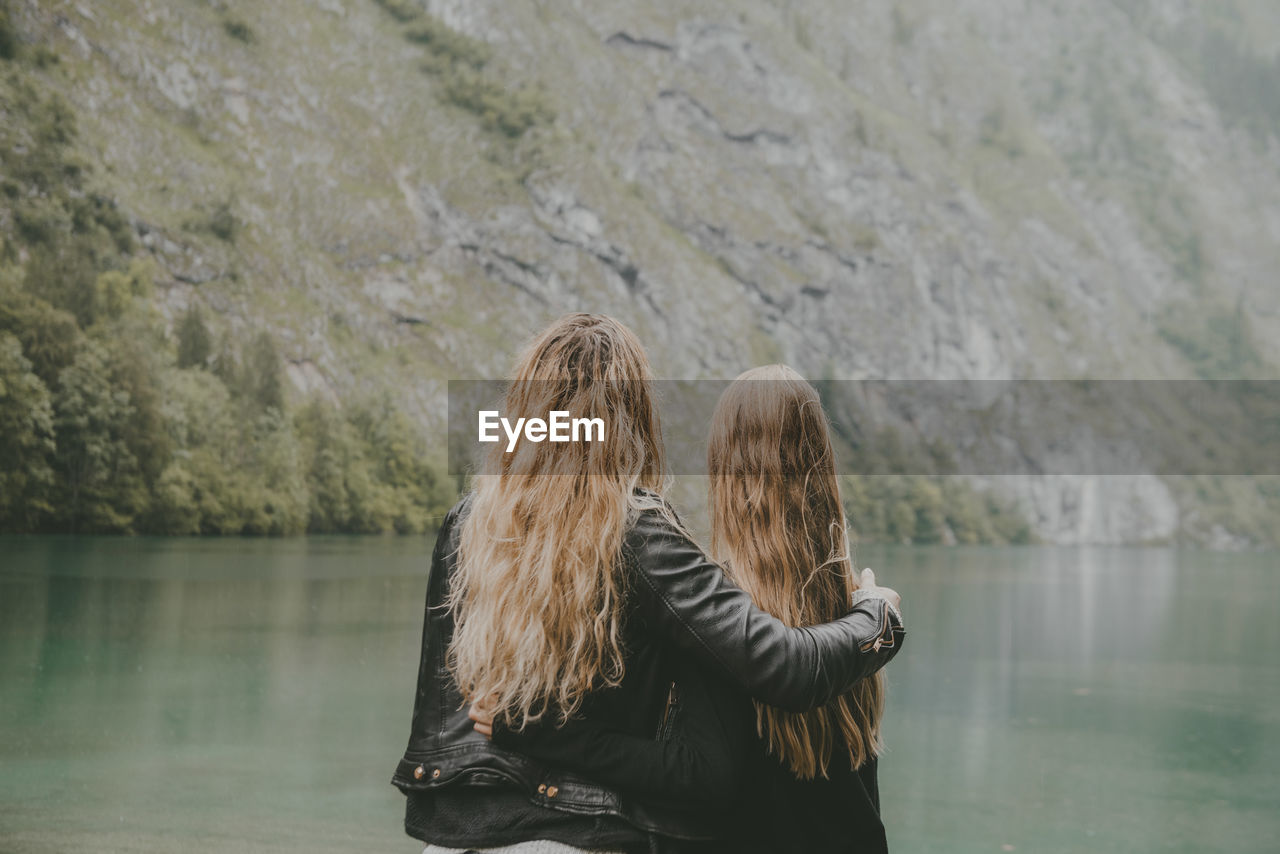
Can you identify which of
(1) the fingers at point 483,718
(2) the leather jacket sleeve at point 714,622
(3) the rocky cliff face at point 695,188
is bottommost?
(1) the fingers at point 483,718

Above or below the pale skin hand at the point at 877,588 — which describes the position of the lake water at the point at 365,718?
below

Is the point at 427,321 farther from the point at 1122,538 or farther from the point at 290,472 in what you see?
the point at 1122,538

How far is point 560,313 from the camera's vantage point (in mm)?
40875

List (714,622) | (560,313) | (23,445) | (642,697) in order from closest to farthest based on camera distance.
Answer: (714,622) → (642,697) → (560,313) → (23,445)

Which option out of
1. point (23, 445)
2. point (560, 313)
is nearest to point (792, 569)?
point (560, 313)

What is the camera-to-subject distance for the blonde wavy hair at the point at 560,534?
2043mm

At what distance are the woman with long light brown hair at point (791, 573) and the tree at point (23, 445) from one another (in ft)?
156

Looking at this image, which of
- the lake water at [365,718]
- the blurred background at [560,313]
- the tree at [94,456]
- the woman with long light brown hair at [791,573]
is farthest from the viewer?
the tree at [94,456]

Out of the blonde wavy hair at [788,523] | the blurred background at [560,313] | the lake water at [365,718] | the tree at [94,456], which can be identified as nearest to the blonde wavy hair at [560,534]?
the blurred background at [560,313]

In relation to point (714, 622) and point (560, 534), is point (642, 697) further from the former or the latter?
point (560, 534)

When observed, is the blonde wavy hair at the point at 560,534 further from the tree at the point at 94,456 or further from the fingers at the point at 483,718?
the tree at the point at 94,456

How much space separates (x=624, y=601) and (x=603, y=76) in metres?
100

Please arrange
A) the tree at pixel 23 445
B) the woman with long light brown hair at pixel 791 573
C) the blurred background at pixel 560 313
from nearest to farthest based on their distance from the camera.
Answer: the woman with long light brown hair at pixel 791 573
the blurred background at pixel 560 313
the tree at pixel 23 445

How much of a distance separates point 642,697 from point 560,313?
39123 mm
